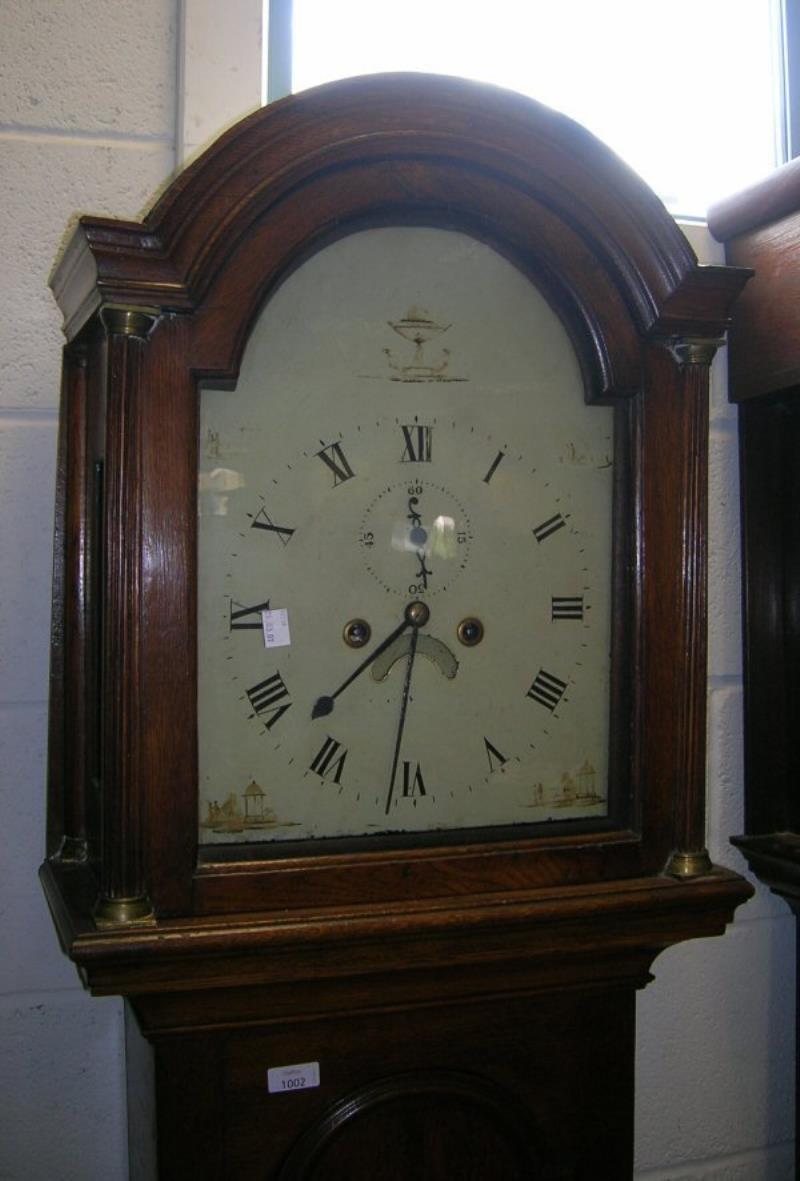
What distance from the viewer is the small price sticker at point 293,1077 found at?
84 cm

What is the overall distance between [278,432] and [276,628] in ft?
0.49

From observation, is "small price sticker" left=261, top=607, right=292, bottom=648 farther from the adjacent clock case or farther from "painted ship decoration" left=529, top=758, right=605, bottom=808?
"painted ship decoration" left=529, top=758, right=605, bottom=808

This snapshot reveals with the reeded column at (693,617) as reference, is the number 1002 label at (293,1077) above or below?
below

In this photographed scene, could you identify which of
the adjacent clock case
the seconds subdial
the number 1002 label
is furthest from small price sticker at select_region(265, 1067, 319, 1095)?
the seconds subdial

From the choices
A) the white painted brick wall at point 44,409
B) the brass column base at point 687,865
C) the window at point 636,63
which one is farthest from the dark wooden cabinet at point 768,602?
the white painted brick wall at point 44,409

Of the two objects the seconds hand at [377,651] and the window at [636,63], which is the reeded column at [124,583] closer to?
the seconds hand at [377,651]

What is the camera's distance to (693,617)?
0.89 metres

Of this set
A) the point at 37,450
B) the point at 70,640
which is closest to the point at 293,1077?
the point at 70,640

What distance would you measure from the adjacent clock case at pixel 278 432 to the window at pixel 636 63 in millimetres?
491

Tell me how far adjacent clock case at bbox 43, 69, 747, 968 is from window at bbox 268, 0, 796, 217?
49 centimetres

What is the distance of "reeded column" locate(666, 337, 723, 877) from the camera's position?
2.92ft

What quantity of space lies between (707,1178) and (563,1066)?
0.51 m

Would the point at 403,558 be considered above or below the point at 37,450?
below

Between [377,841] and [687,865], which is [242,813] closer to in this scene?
[377,841]
